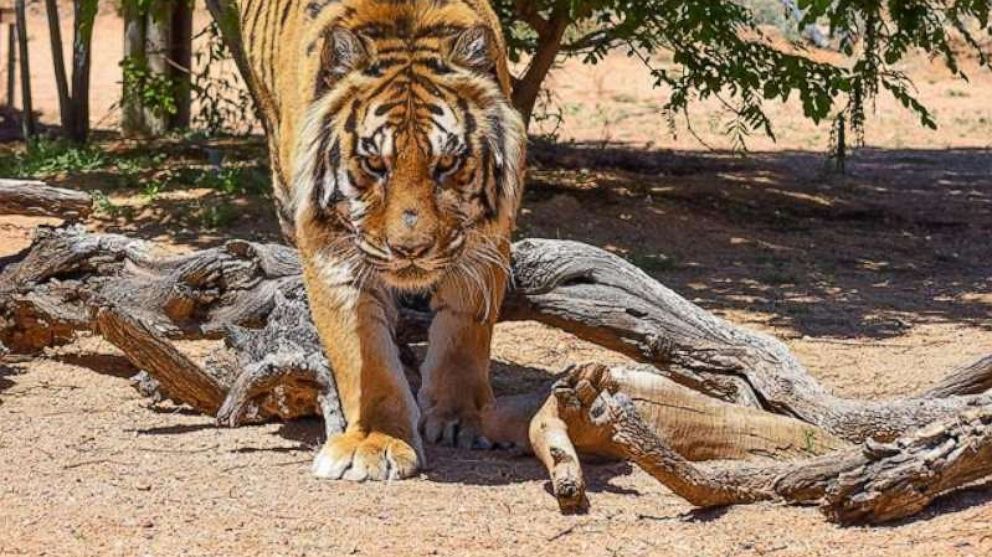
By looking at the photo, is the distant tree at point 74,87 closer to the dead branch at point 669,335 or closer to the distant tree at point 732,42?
the distant tree at point 732,42

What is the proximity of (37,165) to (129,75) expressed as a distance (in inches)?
60.1

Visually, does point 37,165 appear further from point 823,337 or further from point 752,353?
point 752,353

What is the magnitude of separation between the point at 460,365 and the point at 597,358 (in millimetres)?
1698

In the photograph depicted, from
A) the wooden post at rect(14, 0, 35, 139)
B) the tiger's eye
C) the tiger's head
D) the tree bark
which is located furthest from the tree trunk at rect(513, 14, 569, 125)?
the tiger's eye

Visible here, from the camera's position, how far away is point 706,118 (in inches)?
696

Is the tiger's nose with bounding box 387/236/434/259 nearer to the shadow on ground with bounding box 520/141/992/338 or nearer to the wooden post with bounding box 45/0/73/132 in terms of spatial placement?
the shadow on ground with bounding box 520/141/992/338

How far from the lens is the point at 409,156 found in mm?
4863

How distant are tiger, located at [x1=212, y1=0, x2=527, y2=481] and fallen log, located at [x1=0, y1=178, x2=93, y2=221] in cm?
147

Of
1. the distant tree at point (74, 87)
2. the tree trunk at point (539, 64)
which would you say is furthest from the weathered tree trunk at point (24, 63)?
the tree trunk at point (539, 64)

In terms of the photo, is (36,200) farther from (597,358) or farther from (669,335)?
(669,335)

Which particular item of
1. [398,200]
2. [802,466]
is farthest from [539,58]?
[802,466]

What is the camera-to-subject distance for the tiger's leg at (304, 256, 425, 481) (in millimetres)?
5156

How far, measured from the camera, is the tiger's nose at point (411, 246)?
187 inches

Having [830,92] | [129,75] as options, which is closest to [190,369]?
[830,92]
